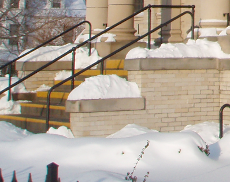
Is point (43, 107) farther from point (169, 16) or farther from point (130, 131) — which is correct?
point (169, 16)

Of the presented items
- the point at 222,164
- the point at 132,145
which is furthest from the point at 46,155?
the point at 222,164

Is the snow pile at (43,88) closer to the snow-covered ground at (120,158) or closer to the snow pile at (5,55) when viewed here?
the snow-covered ground at (120,158)

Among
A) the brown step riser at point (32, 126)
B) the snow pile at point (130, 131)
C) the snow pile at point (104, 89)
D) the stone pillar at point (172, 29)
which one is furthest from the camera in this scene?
the stone pillar at point (172, 29)

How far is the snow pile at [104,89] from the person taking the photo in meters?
8.38

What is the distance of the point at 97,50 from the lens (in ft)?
40.0

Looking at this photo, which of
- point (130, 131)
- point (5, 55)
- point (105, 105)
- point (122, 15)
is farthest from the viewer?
point (5, 55)

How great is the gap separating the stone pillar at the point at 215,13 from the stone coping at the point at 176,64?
1.05 metres

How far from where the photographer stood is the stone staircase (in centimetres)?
944

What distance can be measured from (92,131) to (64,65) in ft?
13.2

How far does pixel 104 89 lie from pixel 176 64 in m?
1.35

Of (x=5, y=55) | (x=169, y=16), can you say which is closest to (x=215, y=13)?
(x=169, y=16)

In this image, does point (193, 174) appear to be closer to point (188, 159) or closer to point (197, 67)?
point (188, 159)

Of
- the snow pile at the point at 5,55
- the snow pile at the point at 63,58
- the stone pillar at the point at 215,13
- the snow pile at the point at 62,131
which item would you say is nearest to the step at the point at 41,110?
the snow pile at the point at 62,131

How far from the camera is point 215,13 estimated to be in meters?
9.96
